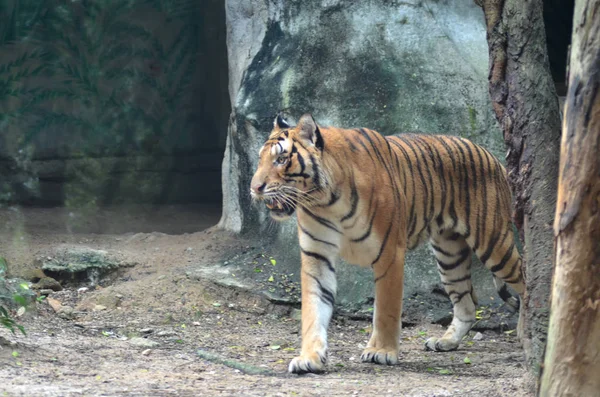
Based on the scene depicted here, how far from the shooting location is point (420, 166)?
20.0 feet

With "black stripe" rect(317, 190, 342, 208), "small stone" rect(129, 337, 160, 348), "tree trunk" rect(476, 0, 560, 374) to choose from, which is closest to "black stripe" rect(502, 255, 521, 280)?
"black stripe" rect(317, 190, 342, 208)

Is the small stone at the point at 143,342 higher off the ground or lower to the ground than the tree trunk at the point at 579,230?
lower

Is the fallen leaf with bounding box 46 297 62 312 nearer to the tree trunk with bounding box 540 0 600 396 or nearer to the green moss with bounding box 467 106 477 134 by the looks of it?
the green moss with bounding box 467 106 477 134

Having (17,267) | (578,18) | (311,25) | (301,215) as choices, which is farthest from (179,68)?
(578,18)

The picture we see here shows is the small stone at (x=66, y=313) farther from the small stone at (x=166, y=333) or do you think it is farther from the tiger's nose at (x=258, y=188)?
the tiger's nose at (x=258, y=188)

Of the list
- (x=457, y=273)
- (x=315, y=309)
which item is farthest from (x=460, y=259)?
(x=315, y=309)

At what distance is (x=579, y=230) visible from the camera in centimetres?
321

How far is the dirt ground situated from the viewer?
4500mm

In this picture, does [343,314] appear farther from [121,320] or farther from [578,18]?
[578,18]

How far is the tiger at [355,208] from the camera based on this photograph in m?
5.29

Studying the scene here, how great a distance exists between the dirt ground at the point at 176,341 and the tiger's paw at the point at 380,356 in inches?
2.4

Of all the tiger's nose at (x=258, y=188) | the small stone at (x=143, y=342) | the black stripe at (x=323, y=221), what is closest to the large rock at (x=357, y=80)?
the small stone at (x=143, y=342)

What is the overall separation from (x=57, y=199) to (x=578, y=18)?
717cm

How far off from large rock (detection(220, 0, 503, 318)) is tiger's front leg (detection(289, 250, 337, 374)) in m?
1.70
